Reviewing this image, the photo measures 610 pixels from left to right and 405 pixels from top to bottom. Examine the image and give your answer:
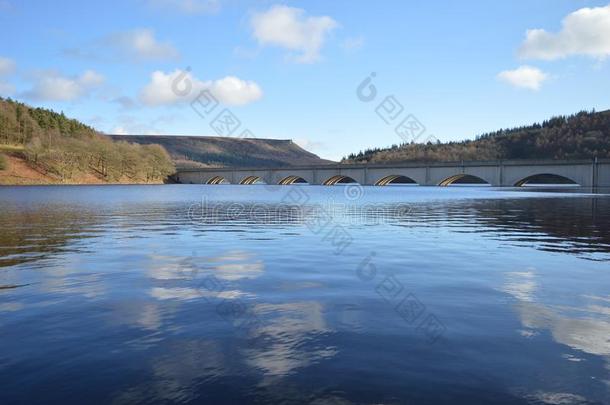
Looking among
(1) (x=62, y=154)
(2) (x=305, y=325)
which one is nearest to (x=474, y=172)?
(1) (x=62, y=154)

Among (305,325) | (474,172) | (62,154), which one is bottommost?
(305,325)

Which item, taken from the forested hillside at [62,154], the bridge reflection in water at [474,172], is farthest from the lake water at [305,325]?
the forested hillside at [62,154]

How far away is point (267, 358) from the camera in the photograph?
293 inches

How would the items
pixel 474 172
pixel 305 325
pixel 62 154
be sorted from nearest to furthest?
pixel 305 325 < pixel 474 172 < pixel 62 154

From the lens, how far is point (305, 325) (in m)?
9.30

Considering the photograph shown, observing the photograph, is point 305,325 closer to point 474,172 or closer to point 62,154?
point 474,172

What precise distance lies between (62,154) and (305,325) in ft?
569

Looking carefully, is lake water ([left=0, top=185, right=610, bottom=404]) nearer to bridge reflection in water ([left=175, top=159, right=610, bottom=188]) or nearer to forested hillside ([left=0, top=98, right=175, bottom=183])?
bridge reflection in water ([left=175, top=159, right=610, bottom=188])

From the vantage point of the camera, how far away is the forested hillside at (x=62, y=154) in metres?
159

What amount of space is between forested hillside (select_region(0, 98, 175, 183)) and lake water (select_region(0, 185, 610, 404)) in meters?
146

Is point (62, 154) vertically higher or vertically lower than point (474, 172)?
higher

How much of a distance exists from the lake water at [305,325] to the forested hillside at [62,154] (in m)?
146

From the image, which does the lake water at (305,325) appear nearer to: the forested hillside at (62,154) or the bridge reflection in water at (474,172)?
the bridge reflection in water at (474,172)

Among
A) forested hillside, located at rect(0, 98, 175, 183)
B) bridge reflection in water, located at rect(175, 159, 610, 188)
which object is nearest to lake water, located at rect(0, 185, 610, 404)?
bridge reflection in water, located at rect(175, 159, 610, 188)
